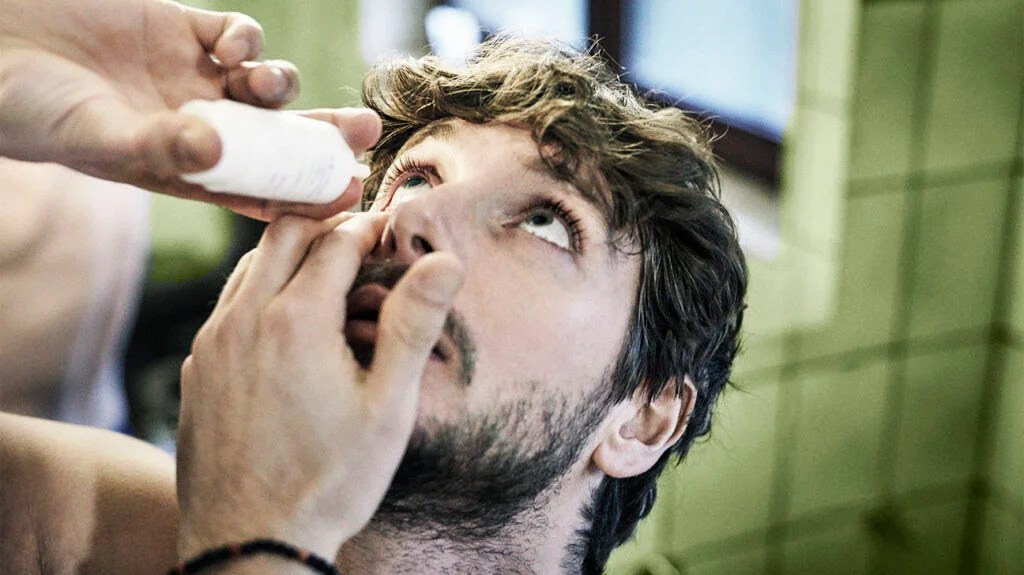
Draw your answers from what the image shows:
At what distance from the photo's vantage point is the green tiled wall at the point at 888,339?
79.7 inches

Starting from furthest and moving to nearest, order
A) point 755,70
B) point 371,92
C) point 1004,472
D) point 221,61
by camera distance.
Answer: point 1004,472 → point 755,70 → point 371,92 → point 221,61

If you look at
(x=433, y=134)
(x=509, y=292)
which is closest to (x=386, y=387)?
(x=509, y=292)

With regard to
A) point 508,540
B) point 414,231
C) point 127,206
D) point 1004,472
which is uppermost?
point 414,231

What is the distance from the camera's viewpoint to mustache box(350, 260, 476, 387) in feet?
3.12

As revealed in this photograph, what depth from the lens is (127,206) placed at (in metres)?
1.60

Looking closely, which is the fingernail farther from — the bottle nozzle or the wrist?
the wrist

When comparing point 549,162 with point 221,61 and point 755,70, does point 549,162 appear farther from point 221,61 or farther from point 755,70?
point 755,70

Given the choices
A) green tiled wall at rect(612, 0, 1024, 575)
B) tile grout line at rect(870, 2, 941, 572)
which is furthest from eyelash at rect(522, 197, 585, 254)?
tile grout line at rect(870, 2, 941, 572)

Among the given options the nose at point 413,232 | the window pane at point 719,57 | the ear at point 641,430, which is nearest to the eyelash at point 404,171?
the nose at point 413,232

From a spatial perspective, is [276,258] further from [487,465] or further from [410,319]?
[487,465]

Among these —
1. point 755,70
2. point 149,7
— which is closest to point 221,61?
point 149,7

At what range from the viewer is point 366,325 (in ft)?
3.04

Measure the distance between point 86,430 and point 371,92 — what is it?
566mm

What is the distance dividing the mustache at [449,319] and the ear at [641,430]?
24cm
